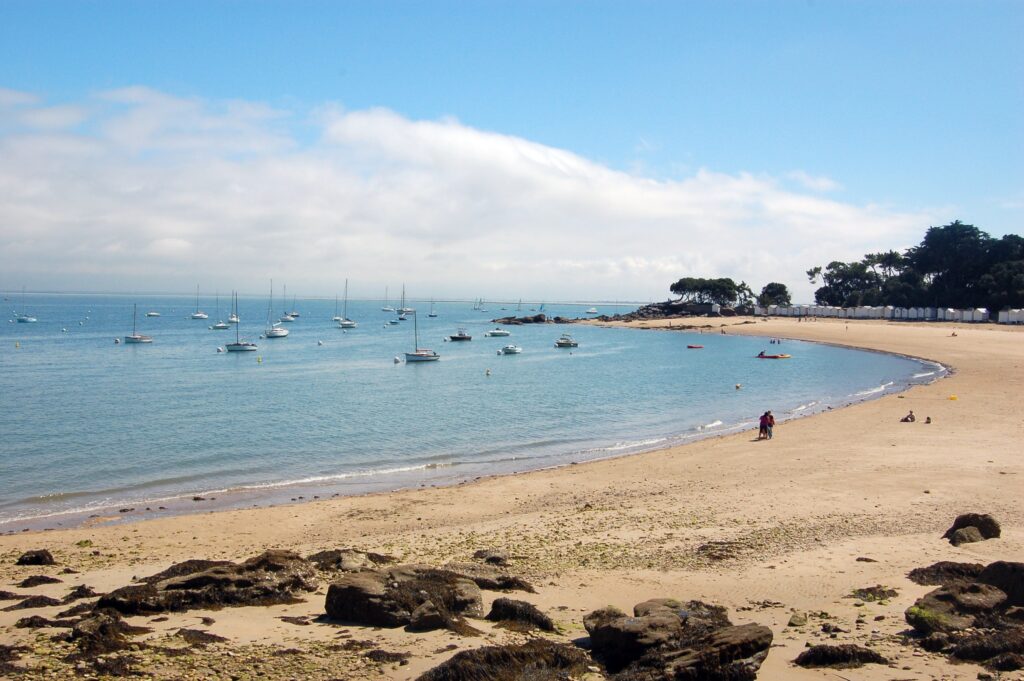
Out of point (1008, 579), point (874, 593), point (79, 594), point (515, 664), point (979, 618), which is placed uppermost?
point (1008, 579)

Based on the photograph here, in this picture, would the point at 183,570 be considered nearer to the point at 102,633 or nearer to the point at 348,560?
the point at 348,560

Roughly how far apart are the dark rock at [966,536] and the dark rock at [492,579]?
8512 millimetres

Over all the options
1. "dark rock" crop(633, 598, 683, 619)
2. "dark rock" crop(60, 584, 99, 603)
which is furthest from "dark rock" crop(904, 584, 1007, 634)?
"dark rock" crop(60, 584, 99, 603)

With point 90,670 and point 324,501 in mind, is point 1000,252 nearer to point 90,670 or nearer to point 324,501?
point 324,501

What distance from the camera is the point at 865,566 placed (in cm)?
1405

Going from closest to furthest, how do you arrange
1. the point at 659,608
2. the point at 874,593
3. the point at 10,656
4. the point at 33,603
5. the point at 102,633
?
the point at 10,656 → the point at 102,633 → the point at 659,608 → the point at 33,603 → the point at 874,593

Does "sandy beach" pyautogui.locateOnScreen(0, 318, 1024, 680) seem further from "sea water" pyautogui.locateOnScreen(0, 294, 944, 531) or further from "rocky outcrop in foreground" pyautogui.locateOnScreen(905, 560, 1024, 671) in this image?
"sea water" pyautogui.locateOnScreen(0, 294, 944, 531)

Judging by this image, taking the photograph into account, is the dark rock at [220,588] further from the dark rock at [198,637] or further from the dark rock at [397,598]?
the dark rock at [397,598]

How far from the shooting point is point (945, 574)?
12891mm

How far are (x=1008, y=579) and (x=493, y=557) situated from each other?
8.30 metres

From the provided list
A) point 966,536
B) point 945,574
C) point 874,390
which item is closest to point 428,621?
point 945,574

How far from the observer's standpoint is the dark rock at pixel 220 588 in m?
11.3

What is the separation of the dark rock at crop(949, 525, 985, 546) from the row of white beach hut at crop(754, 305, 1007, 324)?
10909 cm

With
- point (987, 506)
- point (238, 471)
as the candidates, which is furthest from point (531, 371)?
point (987, 506)
